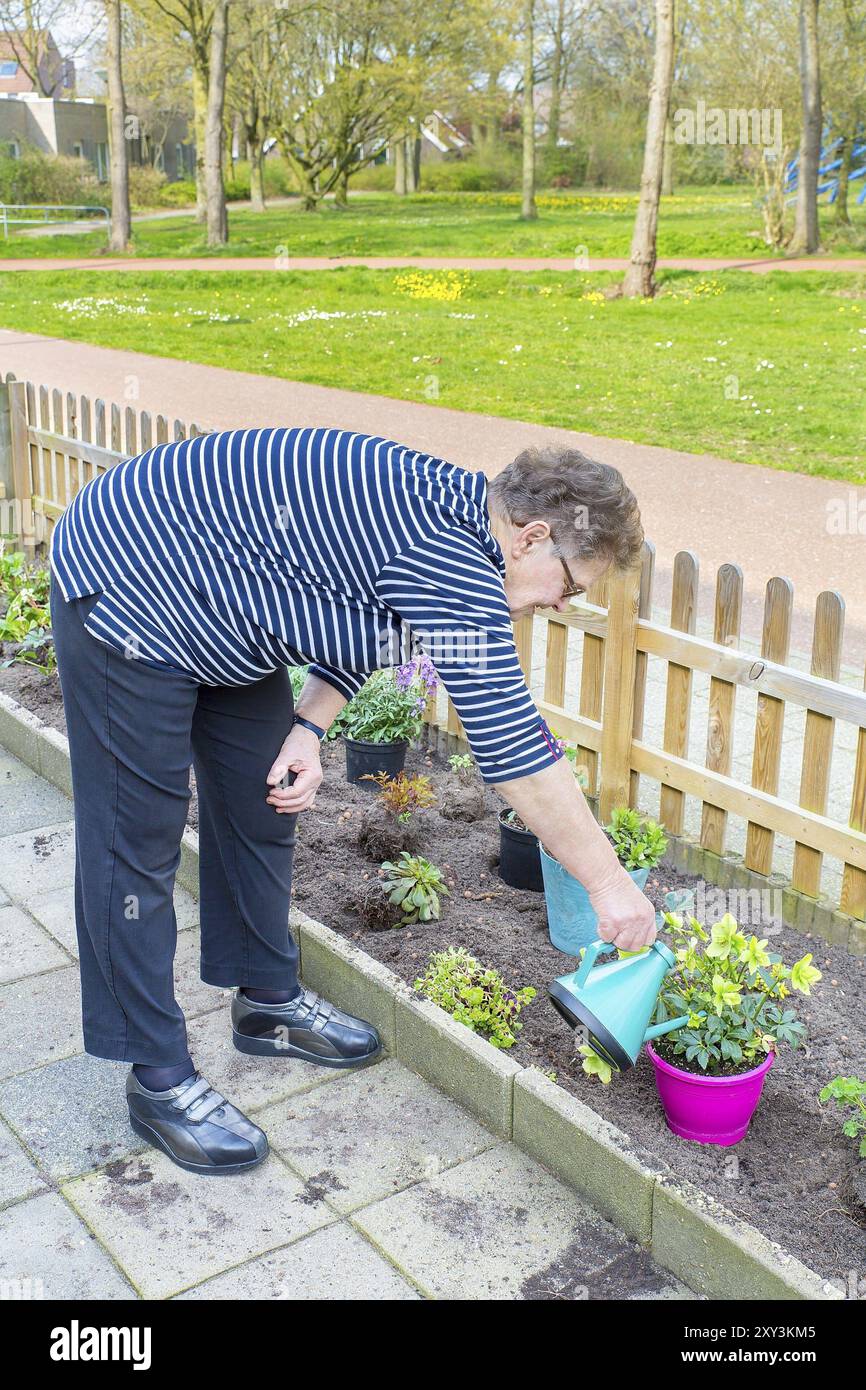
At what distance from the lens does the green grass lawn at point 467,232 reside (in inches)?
988

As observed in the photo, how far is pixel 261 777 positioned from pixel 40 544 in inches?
196

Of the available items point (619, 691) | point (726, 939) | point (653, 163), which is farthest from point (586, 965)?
point (653, 163)

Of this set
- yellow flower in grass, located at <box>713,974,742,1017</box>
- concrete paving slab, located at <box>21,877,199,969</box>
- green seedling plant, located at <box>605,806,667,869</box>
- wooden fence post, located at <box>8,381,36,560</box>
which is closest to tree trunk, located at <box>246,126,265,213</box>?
wooden fence post, located at <box>8,381,36,560</box>

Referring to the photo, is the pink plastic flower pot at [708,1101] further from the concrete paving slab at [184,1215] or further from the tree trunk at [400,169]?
the tree trunk at [400,169]

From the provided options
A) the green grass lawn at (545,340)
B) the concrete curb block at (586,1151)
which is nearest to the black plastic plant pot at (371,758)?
the concrete curb block at (586,1151)

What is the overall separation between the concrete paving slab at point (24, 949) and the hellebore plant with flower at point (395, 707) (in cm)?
123

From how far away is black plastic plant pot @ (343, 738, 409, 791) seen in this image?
438 centimetres

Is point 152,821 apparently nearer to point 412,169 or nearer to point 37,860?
point 37,860

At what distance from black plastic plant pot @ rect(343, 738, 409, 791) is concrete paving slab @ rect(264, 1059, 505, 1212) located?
57.8 inches

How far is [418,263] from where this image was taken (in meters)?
24.2

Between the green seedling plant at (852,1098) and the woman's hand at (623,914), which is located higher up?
the woman's hand at (623,914)

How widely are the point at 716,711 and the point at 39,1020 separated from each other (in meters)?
2.02

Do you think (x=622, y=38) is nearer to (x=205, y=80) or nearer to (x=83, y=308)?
(x=205, y=80)

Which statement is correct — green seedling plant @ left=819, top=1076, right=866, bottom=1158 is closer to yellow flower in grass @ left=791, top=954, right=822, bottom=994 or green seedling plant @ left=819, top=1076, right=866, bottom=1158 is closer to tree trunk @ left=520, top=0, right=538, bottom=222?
Answer: yellow flower in grass @ left=791, top=954, right=822, bottom=994
